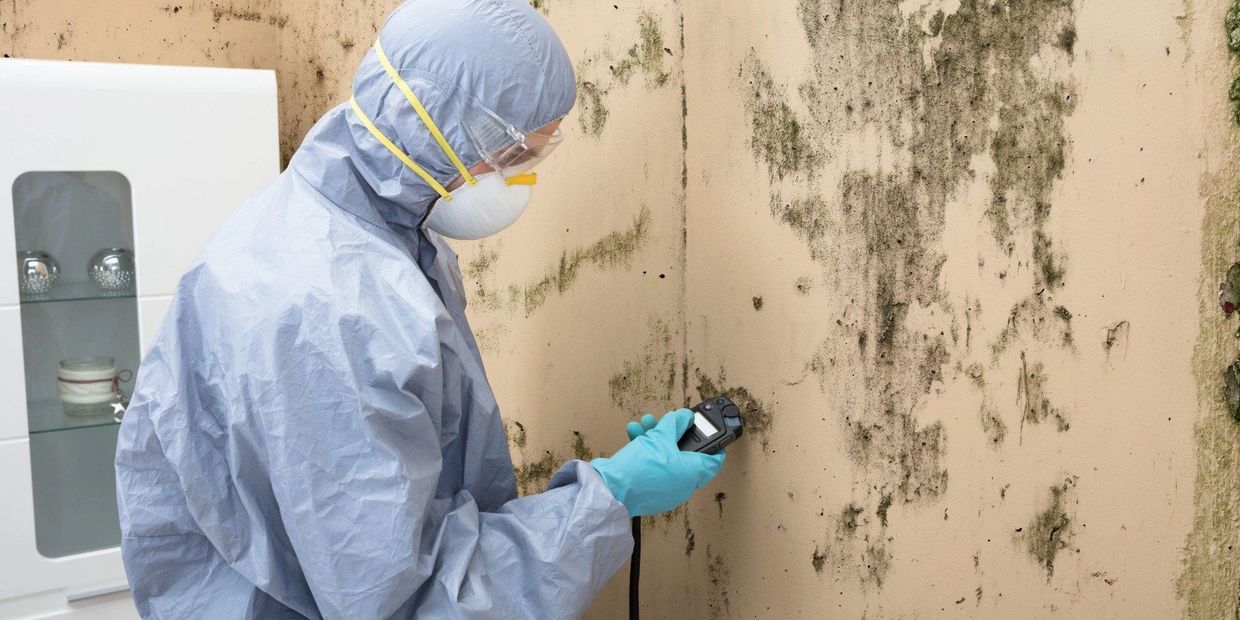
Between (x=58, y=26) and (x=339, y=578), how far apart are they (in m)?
1.86

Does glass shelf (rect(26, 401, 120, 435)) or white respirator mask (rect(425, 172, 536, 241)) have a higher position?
white respirator mask (rect(425, 172, 536, 241))

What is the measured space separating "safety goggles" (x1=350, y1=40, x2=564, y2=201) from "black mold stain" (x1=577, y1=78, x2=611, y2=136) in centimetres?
25

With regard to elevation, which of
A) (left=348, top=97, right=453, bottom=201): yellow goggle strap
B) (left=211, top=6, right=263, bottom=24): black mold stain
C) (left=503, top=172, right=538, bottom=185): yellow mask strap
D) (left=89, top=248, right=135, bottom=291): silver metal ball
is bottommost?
(left=89, top=248, right=135, bottom=291): silver metal ball

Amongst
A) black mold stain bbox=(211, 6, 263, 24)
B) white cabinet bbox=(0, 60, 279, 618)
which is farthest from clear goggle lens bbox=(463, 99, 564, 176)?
black mold stain bbox=(211, 6, 263, 24)

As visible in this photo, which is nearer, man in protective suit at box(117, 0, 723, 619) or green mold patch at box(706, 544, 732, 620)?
man in protective suit at box(117, 0, 723, 619)

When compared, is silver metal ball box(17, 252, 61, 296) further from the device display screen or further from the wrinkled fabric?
the device display screen

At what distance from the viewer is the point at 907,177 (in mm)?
998

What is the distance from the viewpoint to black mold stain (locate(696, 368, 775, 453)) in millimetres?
1168

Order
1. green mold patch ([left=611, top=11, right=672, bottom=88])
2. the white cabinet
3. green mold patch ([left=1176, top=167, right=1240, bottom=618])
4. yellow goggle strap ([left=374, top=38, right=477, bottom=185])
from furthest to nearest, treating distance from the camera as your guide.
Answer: the white cabinet, green mold patch ([left=611, top=11, right=672, bottom=88]), yellow goggle strap ([left=374, top=38, right=477, bottom=185]), green mold patch ([left=1176, top=167, right=1240, bottom=618])

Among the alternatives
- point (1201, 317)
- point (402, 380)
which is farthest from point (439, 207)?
point (1201, 317)

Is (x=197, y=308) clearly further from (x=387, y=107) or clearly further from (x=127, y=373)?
(x=127, y=373)

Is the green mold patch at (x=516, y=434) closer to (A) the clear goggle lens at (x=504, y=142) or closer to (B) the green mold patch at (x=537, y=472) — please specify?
(B) the green mold patch at (x=537, y=472)

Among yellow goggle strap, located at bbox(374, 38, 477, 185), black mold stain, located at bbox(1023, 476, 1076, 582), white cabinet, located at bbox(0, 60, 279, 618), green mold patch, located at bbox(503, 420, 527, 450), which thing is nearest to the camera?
black mold stain, located at bbox(1023, 476, 1076, 582)

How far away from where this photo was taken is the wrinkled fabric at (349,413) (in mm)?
919
